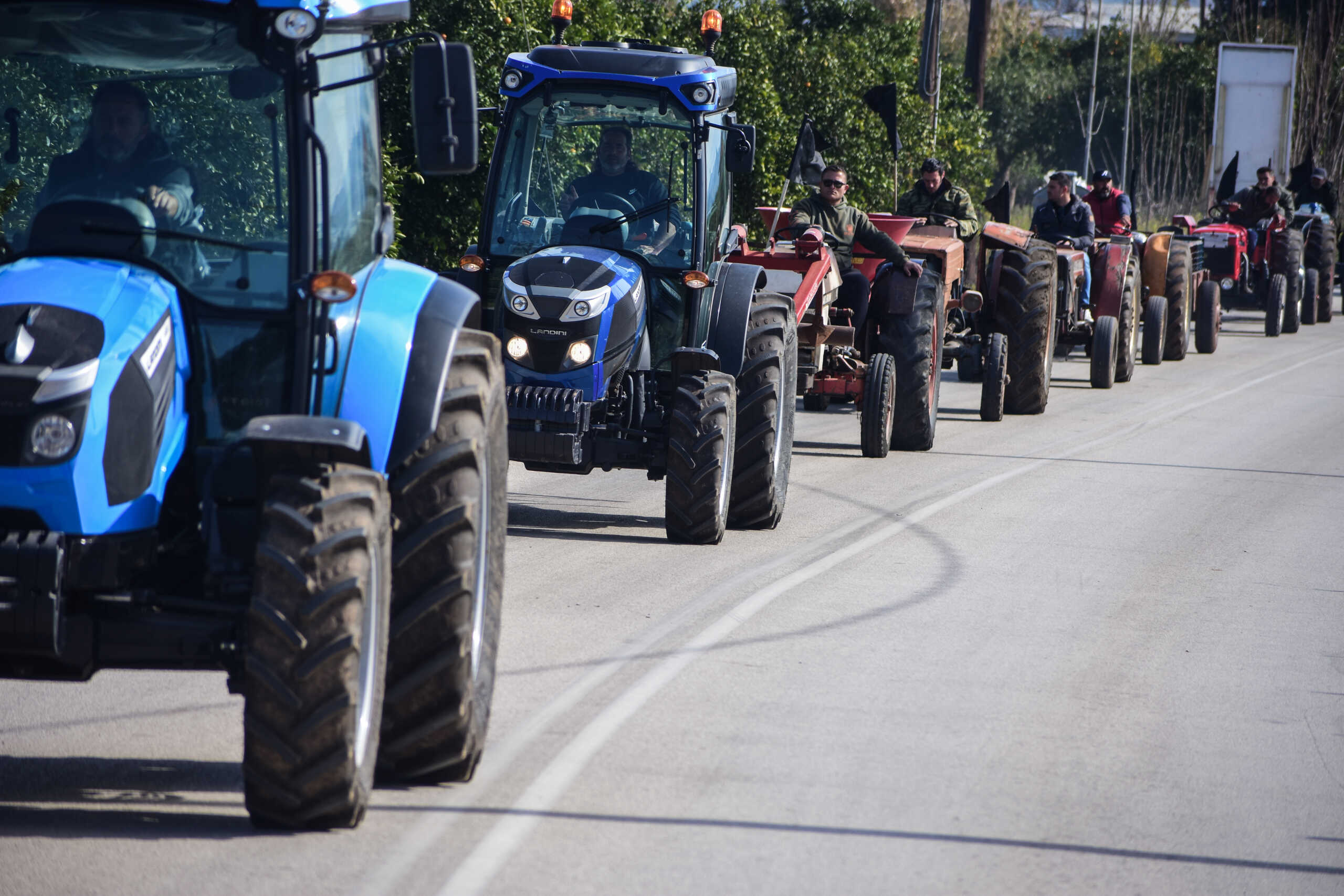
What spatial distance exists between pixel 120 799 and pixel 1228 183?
22148 mm

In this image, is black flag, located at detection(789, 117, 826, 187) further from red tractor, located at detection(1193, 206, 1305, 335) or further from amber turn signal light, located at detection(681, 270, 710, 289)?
red tractor, located at detection(1193, 206, 1305, 335)

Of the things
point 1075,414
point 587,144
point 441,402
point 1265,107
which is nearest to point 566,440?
point 587,144

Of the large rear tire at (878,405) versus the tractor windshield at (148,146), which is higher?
the tractor windshield at (148,146)

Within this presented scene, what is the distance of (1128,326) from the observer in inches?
727

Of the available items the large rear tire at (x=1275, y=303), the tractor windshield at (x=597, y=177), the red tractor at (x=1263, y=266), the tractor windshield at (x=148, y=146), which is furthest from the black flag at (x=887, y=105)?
the large rear tire at (x=1275, y=303)

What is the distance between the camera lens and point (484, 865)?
Answer: 4.65 metres

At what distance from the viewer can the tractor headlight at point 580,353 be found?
29.2 ft

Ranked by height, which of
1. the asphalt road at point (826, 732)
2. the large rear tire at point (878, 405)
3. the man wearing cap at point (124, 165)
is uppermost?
the man wearing cap at point (124, 165)

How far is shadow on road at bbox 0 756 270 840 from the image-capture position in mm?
4770

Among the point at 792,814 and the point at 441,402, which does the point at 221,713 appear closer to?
the point at 441,402

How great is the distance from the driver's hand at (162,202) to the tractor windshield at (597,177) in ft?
15.3

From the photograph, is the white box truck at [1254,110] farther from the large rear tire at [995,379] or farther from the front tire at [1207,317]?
the large rear tire at [995,379]

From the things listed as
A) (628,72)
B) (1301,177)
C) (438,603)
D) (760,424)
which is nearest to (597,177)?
(628,72)

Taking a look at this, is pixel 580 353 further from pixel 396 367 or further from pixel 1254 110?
pixel 1254 110
